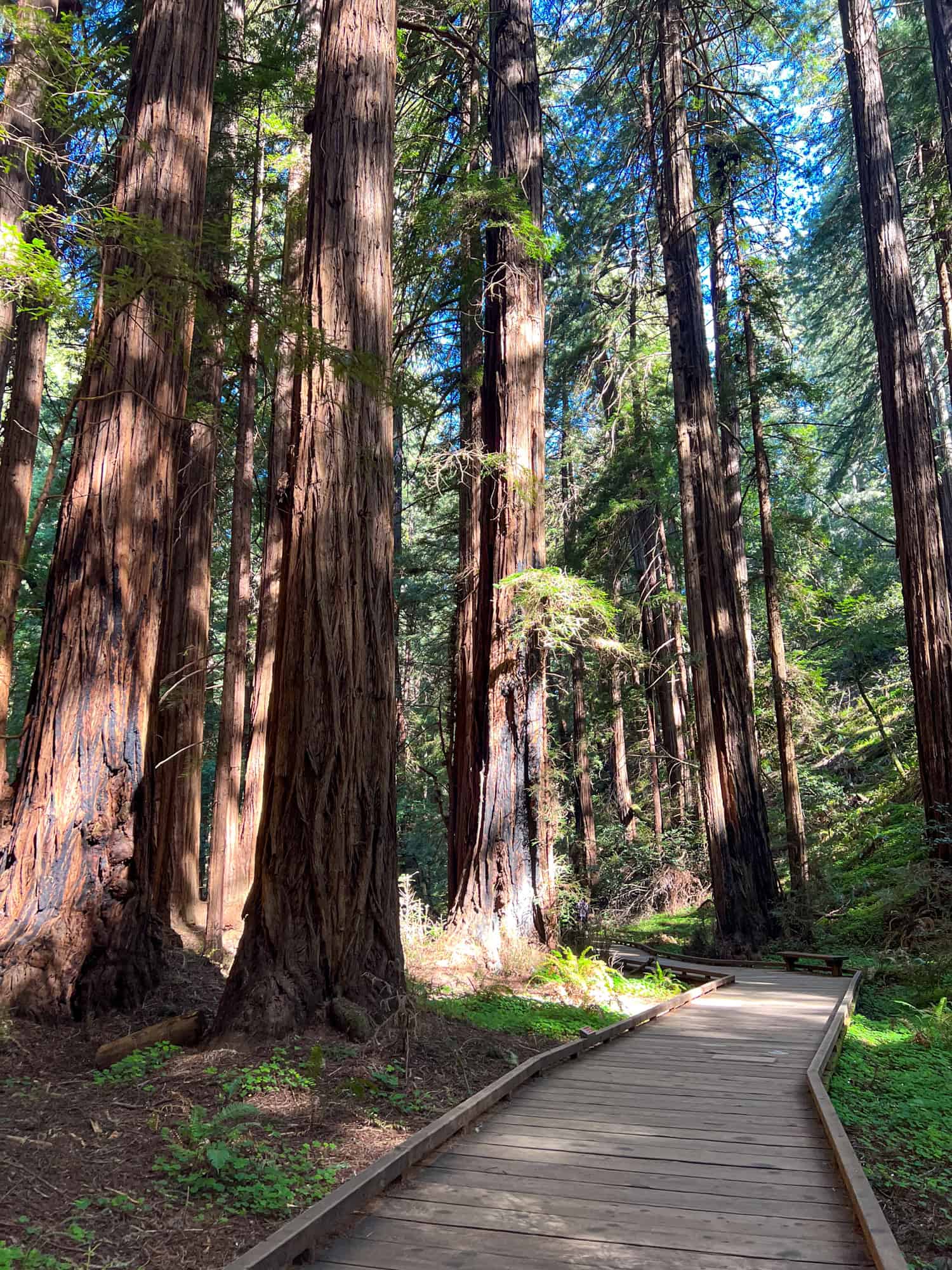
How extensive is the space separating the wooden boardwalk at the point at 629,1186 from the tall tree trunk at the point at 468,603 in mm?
3558

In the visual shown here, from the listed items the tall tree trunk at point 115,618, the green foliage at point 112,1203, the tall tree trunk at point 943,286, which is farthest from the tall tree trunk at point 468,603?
the tall tree trunk at point 943,286

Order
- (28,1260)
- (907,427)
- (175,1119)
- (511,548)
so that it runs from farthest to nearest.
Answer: (907,427) < (511,548) < (175,1119) < (28,1260)

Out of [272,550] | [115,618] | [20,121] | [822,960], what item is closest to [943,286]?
[822,960]

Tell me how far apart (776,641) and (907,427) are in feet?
14.0

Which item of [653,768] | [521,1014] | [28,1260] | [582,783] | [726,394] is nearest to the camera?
[28,1260]

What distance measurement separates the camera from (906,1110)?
5.49m

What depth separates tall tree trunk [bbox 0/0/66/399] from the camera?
618cm

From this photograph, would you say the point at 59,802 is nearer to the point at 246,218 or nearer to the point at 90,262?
the point at 90,262

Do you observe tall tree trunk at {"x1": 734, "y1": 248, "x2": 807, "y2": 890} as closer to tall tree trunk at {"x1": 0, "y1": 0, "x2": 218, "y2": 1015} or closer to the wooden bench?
the wooden bench

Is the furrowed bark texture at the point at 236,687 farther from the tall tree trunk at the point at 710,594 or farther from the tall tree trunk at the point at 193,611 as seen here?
the tall tree trunk at the point at 710,594

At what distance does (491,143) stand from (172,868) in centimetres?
924

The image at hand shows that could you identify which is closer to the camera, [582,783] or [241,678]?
[241,678]

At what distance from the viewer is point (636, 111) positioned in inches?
741

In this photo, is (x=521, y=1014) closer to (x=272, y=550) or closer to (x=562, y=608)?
(x=562, y=608)
